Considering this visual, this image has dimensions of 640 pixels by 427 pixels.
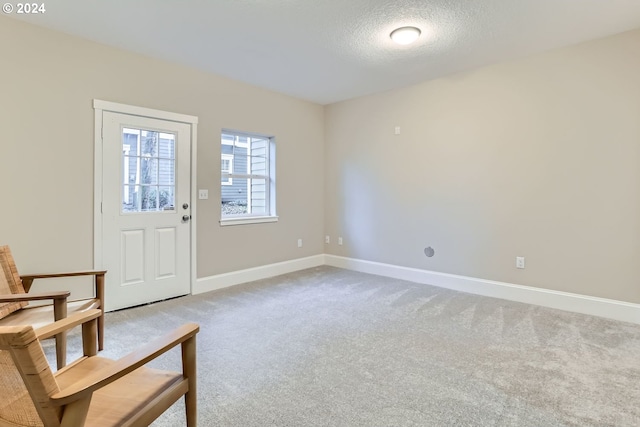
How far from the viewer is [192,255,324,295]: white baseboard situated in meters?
3.96

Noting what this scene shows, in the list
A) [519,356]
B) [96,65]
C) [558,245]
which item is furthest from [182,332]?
[558,245]

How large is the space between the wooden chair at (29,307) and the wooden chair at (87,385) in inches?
25.1

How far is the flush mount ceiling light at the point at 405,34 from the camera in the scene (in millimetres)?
2844

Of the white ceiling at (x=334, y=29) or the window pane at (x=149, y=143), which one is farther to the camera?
the window pane at (x=149, y=143)

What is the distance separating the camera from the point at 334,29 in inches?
113

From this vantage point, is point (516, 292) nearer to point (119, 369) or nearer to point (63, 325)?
point (119, 369)

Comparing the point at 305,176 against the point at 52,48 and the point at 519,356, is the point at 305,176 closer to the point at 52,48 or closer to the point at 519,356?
the point at 52,48

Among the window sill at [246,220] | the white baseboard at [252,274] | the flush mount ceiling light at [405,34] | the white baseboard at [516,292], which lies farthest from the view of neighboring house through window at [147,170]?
the white baseboard at [516,292]

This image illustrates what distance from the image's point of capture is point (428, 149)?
428 centimetres

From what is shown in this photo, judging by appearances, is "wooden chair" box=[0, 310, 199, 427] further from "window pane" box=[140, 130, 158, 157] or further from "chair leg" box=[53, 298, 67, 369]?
"window pane" box=[140, 130, 158, 157]

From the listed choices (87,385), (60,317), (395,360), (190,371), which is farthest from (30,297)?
(395,360)

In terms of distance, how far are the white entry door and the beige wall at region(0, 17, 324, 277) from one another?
0.16 meters

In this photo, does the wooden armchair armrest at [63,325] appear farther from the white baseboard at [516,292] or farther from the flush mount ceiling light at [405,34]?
the white baseboard at [516,292]

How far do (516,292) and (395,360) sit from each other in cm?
207
